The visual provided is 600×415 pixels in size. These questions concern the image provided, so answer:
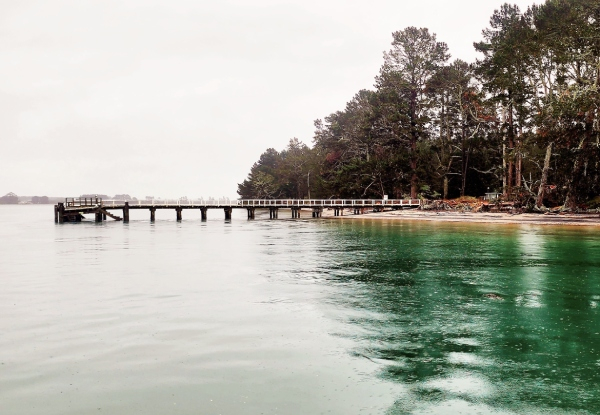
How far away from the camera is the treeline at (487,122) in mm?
50188

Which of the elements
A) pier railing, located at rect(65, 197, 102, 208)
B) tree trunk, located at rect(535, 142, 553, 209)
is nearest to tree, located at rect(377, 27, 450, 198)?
tree trunk, located at rect(535, 142, 553, 209)

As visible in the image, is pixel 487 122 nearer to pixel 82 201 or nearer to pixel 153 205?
pixel 153 205

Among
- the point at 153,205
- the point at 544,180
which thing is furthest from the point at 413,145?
the point at 153,205

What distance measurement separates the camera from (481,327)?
42.8ft

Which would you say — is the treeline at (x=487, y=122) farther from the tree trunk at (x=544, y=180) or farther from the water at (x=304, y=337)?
the water at (x=304, y=337)

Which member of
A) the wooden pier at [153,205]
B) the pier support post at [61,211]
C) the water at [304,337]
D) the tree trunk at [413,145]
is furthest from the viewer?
the tree trunk at [413,145]

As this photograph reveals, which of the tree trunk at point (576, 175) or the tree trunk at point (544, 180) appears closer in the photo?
the tree trunk at point (576, 175)

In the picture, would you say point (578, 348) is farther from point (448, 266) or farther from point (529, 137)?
point (529, 137)

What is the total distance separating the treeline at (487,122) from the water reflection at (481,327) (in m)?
26.8

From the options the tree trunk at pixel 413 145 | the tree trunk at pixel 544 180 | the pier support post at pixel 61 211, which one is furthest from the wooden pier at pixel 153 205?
the tree trunk at pixel 544 180

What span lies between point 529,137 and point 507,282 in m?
41.6

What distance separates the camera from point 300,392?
886cm

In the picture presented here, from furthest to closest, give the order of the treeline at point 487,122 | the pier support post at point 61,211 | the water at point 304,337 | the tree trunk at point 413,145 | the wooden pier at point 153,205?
the tree trunk at point 413,145 → the wooden pier at point 153,205 → the pier support post at point 61,211 → the treeline at point 487,122 → the water at point 304,337

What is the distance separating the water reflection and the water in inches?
1.9
